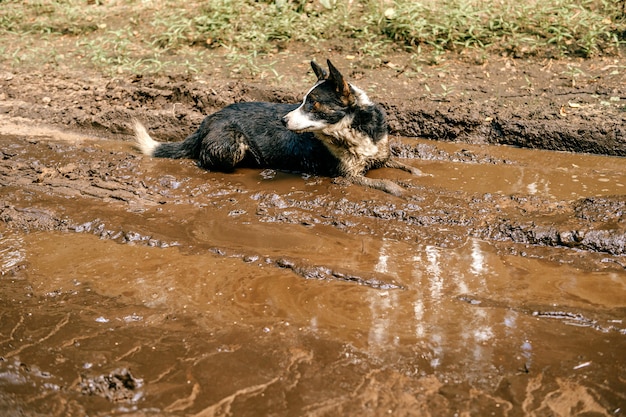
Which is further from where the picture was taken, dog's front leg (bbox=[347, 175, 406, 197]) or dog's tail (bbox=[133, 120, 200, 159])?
dog's tail (bbox=[133, 120, 200, 159])

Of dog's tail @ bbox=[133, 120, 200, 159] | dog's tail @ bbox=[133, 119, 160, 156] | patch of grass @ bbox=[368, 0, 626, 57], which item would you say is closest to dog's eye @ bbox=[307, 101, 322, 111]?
dog's tail @ bbox=[133, 120, 200, 159]

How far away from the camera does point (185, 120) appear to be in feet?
25.4

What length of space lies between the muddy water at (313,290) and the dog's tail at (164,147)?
1.14 ft

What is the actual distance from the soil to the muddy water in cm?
2

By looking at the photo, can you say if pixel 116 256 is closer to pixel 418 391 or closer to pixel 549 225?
pixel 418 391

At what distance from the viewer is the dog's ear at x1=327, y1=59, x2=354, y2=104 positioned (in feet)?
19.1

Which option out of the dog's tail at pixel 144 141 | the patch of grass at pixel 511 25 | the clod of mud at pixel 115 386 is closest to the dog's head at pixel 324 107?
the dog's tail at pixel 144 141

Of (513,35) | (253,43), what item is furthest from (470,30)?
(253,43)

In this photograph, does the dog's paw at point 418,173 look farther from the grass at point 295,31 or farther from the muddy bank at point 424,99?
the grass at point 295,31

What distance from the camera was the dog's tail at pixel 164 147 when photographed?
6922mm

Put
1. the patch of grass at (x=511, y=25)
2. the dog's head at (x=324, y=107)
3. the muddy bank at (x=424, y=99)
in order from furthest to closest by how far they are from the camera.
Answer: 1. the patch of grass at (x=511, y=25)
2. the muddy bank at (x=424, y=99)
3. the dog's head at (x=324, y=107)

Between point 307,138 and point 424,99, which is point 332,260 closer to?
point 307,138

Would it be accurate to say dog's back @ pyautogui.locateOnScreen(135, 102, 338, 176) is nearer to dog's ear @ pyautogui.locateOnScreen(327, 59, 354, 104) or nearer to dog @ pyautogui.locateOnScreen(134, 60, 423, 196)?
dog @ pyautogui.locateOnScreen(134, 60, 423, 196)

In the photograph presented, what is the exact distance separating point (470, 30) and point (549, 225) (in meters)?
4.30
